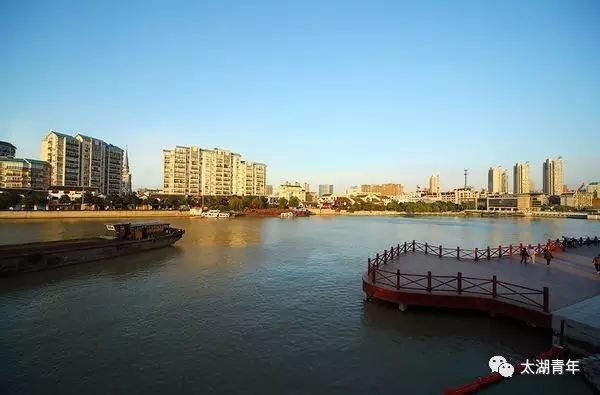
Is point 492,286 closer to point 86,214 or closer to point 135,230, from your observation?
point 135,230

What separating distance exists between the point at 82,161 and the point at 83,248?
490ft

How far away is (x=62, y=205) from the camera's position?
4909 inches

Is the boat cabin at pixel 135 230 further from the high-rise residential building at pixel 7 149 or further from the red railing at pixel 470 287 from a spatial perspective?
the high-rise residential building at pixel 7 149

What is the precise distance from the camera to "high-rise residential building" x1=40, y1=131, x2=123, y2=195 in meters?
153

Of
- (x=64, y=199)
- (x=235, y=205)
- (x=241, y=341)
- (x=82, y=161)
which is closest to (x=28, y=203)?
(x=64, y=199)

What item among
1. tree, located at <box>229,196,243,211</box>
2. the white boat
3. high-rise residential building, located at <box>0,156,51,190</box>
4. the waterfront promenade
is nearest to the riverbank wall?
the white boat

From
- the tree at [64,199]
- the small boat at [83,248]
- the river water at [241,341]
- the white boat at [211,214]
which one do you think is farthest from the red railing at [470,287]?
the tree at [64,199]

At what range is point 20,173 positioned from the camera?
141 metres

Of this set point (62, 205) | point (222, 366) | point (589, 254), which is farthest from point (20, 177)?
point (589, 254)

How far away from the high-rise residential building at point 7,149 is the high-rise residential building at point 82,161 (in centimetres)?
3551

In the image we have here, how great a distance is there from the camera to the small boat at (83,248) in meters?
32.3

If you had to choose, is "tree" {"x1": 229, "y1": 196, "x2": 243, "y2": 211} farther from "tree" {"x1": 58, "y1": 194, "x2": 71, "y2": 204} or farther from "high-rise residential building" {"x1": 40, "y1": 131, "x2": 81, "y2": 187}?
"high-rise residential building" {"x1": 40, "y1": 131, "x2": 81, "y2": 187}

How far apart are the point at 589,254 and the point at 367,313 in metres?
29.7

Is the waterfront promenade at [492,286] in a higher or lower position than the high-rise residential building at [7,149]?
lower
